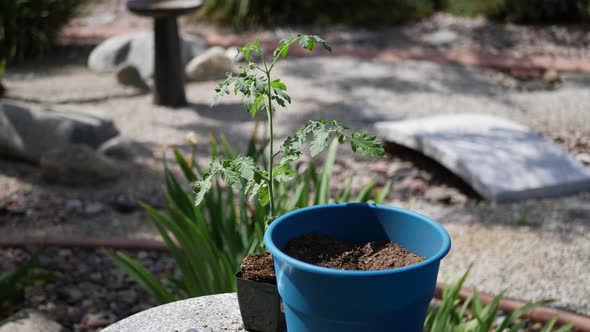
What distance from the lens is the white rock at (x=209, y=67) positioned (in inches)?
260

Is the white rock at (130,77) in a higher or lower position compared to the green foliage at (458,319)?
lower

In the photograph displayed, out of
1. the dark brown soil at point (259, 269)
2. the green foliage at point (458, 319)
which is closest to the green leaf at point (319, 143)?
the dark brown soil at point (259, 269)

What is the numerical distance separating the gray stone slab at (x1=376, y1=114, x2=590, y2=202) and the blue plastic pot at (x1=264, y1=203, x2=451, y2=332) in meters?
2.36

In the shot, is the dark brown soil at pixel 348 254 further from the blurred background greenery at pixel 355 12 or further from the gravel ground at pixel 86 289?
the blurred background greenery at pixel 355 12

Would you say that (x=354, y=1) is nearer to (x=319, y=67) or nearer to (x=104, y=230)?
(x=319, y=67)

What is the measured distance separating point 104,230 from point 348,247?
8.03 ft

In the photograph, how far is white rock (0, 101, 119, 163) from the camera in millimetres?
4605

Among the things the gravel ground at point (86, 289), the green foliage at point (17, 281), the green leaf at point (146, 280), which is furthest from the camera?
the gravel ground at point (86, 289)

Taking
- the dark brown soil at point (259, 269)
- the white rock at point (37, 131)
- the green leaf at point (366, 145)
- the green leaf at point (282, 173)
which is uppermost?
the green leaf at point (366, 145)

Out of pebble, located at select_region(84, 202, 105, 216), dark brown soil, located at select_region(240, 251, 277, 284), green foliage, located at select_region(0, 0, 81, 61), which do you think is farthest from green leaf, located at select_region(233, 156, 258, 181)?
green foliage, located at select_region(0, 0, 81, 61)

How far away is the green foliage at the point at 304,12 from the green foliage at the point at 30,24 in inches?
66.8

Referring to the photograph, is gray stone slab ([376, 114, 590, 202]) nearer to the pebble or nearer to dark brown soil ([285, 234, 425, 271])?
the pebble

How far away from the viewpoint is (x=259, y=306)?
5.51 feet

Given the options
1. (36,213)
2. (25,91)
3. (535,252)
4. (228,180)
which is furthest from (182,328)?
(25,91)
